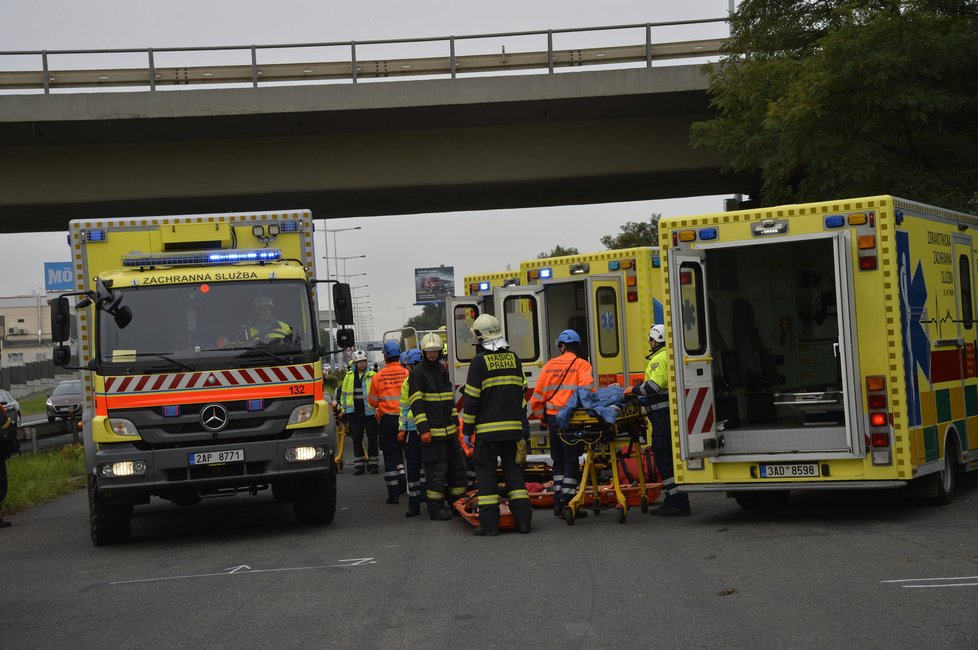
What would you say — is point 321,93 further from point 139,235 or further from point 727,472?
point 727,472

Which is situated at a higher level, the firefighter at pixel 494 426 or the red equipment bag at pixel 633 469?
→ the firefighter at pixel 494 426

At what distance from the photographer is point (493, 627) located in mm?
7785

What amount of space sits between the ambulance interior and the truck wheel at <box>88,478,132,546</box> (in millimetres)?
6027

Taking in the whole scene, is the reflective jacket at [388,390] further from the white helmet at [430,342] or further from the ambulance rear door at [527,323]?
the white helmet at [430,342]

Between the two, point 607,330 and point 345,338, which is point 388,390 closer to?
point 345,338

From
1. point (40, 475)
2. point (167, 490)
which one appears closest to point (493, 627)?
point (167, 490)

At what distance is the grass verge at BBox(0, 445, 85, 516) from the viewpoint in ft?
58.8

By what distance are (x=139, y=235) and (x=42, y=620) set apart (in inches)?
220

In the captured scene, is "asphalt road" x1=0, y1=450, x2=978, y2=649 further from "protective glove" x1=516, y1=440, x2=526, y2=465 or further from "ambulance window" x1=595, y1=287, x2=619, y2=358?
"ambulance window" x1=595, y1=287, x2=619, y2=358

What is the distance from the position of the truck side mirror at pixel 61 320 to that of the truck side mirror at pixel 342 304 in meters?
2.54

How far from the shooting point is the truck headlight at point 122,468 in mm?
12258

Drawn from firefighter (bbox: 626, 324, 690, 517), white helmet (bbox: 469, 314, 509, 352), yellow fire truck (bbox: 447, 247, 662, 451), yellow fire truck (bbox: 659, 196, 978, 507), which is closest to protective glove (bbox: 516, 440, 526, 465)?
white helmet (bbox: 469, 314, 509, 352)

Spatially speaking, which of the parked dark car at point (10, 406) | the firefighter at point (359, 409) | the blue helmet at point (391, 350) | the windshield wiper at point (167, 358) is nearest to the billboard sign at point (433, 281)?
the parked dark car at point (10, 406)

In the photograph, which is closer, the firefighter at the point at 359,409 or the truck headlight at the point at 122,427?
the truck headlight at the point at 122,427
